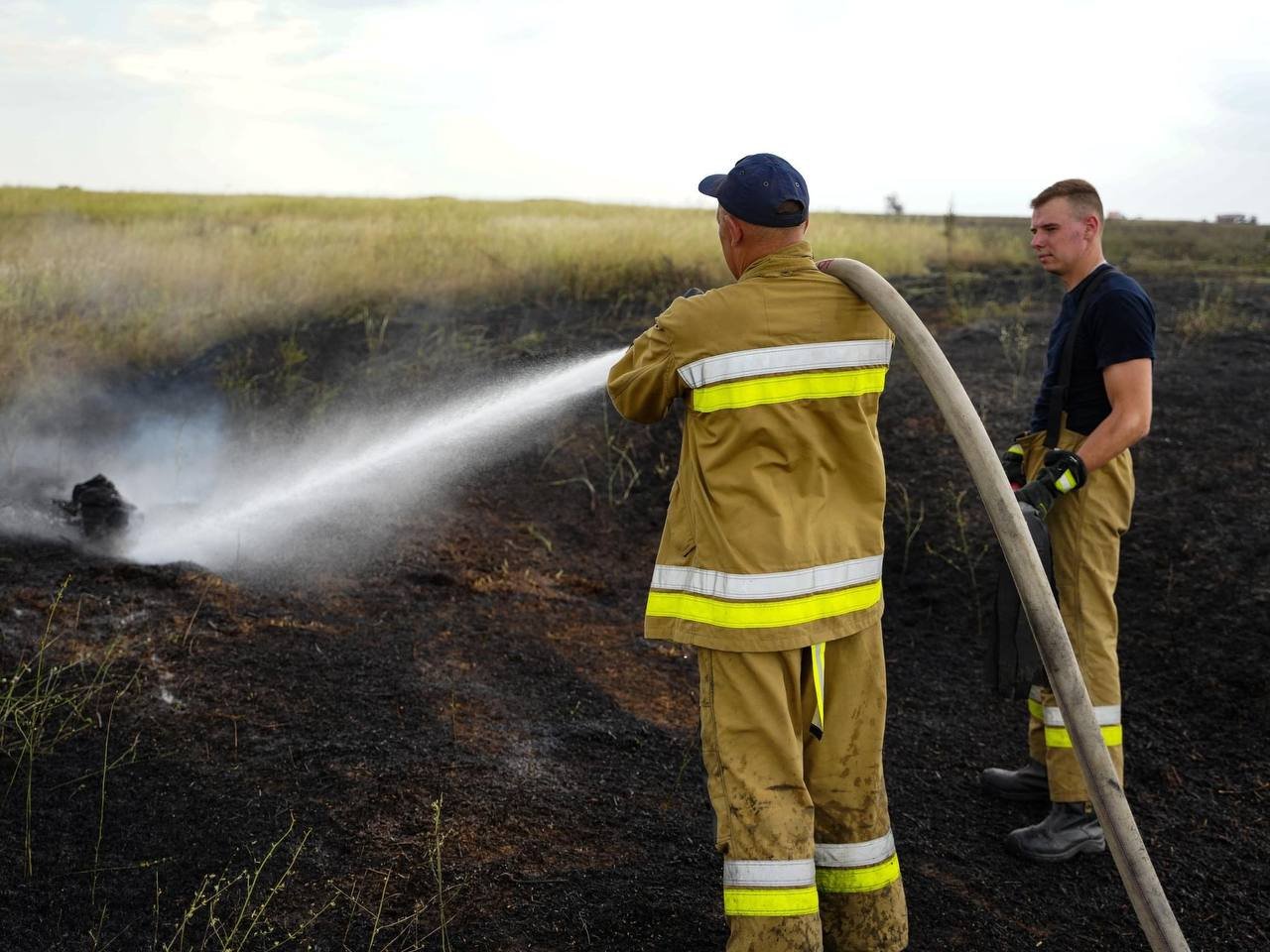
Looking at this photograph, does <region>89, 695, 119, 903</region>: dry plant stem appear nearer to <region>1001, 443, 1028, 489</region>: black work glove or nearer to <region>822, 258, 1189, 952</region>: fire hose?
<region>822, 258, 1189, 952</region>: fire hose

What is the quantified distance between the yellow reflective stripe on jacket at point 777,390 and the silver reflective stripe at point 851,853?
1120mm

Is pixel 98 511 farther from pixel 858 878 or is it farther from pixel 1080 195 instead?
pixel 1080 195

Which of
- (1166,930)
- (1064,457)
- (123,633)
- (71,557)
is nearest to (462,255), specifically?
(71,557)

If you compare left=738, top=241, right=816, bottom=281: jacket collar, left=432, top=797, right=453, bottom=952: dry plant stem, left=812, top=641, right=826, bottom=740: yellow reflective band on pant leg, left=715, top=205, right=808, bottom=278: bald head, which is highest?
left=715, top=205, right=808, bottom=278: bald head

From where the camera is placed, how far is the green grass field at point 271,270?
26.4ft

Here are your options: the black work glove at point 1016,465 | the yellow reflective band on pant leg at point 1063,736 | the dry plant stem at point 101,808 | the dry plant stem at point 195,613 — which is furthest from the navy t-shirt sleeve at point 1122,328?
the dry plant stem at point 195,613

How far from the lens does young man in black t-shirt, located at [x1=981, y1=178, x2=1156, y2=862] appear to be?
3.31 meters

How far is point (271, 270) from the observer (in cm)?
995

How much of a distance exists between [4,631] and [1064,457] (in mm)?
3994

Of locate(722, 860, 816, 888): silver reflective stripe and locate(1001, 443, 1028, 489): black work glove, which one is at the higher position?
locate(1001, 443, 1028, 489): black work glove

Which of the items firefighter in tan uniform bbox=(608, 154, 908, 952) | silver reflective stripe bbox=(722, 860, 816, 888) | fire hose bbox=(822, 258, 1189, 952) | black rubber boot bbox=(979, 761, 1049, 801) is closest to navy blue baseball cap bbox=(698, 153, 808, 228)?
firefighter in tan uniform bbox=(608, 154, 908, 952)

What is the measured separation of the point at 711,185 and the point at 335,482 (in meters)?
4.47

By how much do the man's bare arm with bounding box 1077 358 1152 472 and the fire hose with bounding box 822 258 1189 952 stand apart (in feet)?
2.96

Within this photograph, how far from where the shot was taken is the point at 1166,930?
2.41m
